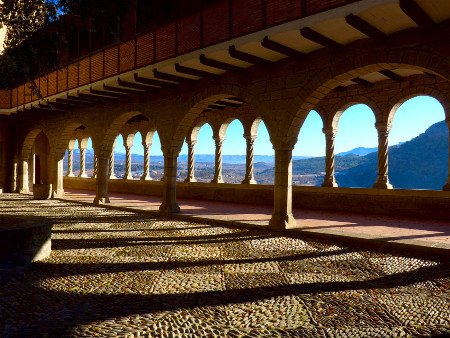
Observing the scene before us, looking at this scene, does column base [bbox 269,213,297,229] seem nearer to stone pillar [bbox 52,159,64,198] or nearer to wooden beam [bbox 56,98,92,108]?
wooden beam [bbox 56,98,92,108]

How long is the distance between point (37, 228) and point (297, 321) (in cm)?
359

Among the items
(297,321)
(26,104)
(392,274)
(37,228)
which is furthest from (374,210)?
(26,104)

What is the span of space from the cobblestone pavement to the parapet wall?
4.00 m

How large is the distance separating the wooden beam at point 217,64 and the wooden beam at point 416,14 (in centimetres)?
382

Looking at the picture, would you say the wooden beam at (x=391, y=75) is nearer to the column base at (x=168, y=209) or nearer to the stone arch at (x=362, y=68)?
the stone arch at (x=362, y=68)

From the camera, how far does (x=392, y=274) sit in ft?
14.0

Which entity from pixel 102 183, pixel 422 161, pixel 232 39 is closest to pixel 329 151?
pixel 232 39

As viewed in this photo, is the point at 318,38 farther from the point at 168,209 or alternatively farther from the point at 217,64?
the point at 168,209

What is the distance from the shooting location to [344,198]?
399 inches

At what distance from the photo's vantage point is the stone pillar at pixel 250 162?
508 inches

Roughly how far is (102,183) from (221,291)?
31.4 ft

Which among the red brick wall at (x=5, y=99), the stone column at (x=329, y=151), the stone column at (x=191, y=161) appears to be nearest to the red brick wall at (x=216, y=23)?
the stone column at (x=329, y=151)

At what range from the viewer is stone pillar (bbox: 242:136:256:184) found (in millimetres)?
12902

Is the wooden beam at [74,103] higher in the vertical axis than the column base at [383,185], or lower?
higher
